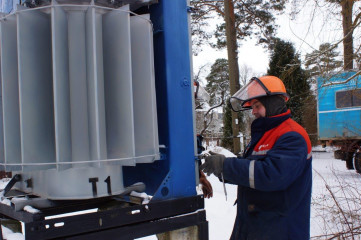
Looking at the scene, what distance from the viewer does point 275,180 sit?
1989mm

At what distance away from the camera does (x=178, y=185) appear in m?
1.72

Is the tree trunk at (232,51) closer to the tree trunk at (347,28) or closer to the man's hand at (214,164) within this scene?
the tree trunk at (347,28)

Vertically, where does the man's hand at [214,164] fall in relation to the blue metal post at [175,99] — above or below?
below

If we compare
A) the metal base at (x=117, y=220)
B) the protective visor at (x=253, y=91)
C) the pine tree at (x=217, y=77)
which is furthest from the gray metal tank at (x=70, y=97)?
the pine tree at (x=217, y=77)

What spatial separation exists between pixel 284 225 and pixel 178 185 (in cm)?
84

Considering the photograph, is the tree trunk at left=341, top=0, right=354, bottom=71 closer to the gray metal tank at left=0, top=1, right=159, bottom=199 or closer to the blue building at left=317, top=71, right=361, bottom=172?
the gray metal tank at left=0, top=1, right=159, bottom=199

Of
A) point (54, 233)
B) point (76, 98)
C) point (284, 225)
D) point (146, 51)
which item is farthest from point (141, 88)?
point (284, 225)

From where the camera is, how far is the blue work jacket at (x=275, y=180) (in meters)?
2.01

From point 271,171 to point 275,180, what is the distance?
0.06 metres

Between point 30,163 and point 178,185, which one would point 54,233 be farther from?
point 178,185

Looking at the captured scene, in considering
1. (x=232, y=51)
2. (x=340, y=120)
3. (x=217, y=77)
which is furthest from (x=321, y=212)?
(x=217, y=77)

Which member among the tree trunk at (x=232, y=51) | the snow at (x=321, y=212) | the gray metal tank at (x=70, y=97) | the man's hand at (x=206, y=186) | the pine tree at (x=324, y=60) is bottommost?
the snow at (x=321, y=212)

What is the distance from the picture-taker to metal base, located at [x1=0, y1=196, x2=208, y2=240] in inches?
52.0

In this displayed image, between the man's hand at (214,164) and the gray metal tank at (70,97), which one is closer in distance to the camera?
the gray metal tank at (70,97)
